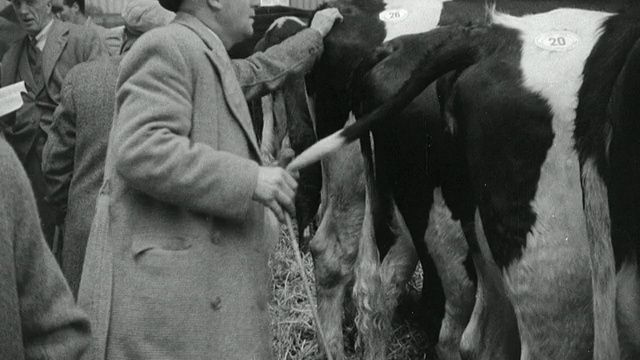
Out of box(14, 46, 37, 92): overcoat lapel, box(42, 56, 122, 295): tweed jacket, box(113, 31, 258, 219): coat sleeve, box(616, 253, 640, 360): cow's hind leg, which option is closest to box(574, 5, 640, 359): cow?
box(616, 253, 640, 360): cow's hind leg

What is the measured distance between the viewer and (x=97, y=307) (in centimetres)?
313

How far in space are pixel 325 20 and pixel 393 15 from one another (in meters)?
0.43

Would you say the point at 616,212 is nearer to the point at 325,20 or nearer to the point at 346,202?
the point at 325,20

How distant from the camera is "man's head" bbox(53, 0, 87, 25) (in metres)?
7.78

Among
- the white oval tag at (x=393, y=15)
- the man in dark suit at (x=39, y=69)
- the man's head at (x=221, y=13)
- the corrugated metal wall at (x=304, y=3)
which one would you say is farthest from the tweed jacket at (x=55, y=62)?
the corrugated metal wall at (x=304, y=3)

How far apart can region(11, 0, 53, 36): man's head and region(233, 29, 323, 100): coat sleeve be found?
7.99ft

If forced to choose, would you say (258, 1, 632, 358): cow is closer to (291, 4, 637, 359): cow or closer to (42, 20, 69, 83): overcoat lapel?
(291, 4, 637, 359): cow

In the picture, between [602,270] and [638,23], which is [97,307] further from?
[638,23]

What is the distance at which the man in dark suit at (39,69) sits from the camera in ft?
20.6

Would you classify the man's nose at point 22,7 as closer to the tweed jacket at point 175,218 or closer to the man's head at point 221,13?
the man's head at point 221,13

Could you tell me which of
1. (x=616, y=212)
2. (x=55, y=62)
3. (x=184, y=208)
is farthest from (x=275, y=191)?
(x=55, y=62)

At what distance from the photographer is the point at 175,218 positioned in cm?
316

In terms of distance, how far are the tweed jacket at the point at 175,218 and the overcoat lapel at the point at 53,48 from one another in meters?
3.28

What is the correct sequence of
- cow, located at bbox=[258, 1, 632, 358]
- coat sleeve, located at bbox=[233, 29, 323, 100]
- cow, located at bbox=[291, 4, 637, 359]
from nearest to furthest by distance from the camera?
cow, located at bbox=[291, 4, 637, 359]
coat sleeve, located at bbox=[233, 29, 323, 100]
cow, located at bbox=[258, 1, 632, 358]
